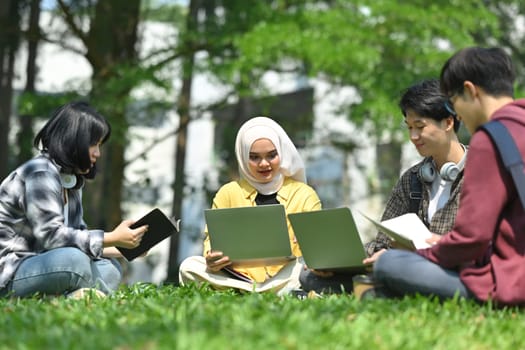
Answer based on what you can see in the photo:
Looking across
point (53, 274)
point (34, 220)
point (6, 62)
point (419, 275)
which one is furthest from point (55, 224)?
point (6, 62)

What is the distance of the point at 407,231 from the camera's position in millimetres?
4852

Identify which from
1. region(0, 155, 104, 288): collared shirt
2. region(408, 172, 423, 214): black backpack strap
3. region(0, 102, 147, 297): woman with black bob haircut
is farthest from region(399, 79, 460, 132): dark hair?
region(0, 155, 104, 288): collared shirt

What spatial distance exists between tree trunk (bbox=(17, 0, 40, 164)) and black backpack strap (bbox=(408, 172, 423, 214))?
1038cm

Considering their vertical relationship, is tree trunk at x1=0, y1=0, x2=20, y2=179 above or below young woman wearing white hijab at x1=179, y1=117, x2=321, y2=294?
above

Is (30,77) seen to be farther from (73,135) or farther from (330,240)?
(330,240)

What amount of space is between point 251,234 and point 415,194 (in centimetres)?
99

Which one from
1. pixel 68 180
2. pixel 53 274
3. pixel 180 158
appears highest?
pixel 180 158

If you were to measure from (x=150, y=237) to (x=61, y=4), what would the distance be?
369 inches

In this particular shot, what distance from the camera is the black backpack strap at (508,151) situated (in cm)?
421

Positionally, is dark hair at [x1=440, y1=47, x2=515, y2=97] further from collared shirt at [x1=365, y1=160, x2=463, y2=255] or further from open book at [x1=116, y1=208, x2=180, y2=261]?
open book at [x1=116, y1=208, x2=180, y2=261]

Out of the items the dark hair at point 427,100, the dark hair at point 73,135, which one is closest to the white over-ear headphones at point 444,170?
the dark hair at point 427,100

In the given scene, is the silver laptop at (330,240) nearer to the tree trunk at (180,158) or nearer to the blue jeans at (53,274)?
the blue jeans at (53,274)

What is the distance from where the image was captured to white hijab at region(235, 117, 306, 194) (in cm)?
623

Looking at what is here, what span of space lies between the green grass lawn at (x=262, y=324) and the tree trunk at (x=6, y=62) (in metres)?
11.1
